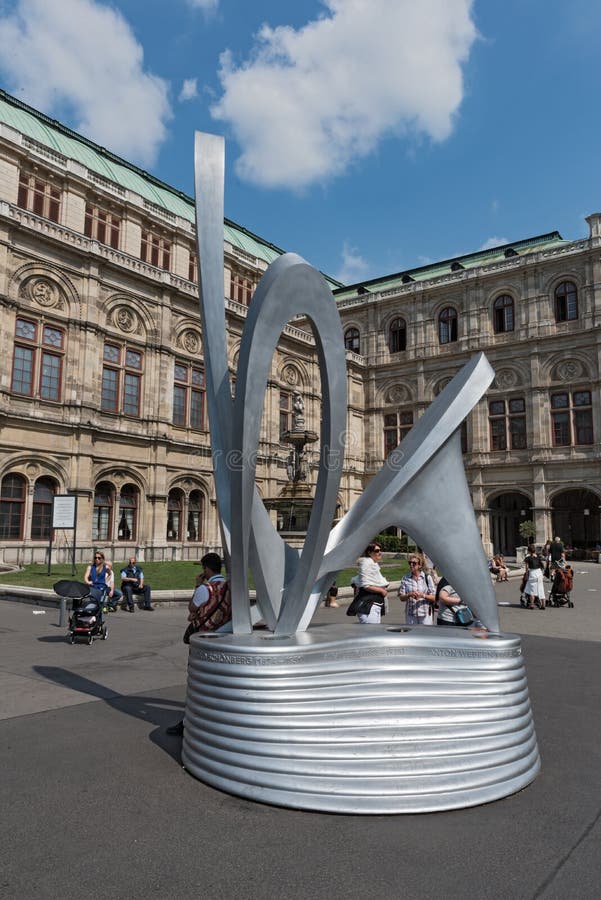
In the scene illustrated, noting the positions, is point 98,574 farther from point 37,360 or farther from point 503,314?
point 503,314

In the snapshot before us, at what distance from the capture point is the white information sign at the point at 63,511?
20156 millimetres

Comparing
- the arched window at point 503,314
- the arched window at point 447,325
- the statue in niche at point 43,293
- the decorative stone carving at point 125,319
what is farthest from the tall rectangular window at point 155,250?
the arched window at point 503,314

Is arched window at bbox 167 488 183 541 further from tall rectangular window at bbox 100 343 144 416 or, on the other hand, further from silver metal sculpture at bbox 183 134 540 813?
silver metal sculpture at bbox 183 134 540 813

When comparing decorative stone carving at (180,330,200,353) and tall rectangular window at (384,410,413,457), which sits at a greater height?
decorative stone carving at (180,330,200,353)

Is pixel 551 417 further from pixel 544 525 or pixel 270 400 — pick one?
pixel 270 400

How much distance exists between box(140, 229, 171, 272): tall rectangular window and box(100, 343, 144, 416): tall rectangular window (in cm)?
577

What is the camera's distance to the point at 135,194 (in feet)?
112

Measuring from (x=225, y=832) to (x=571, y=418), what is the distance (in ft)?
130

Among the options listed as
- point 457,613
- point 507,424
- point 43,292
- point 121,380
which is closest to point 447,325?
point 507,424

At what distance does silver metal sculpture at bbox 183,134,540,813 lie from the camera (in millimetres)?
4453

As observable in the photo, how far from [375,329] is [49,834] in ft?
150

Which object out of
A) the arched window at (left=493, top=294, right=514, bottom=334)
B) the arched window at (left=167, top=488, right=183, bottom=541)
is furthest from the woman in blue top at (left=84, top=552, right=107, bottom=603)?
the arched window at (left=493, top=294, right=514, bottom=334)

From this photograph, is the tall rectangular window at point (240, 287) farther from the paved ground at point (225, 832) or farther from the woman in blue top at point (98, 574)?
the paved ground at point (225, 832)

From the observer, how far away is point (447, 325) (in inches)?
1770
